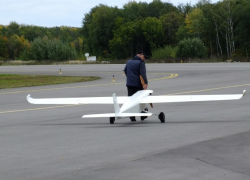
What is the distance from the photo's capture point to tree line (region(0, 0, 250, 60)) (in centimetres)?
8844

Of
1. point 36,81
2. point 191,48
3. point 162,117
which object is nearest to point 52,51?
point 191,48

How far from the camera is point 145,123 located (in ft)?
45.8

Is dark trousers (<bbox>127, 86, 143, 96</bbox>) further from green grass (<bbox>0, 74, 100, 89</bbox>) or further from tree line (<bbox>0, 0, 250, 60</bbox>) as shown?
tree line (<bbox>0, 0, 250, 60</bbox>)

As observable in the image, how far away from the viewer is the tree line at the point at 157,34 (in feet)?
290

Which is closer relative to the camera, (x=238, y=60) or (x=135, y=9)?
(x=238, y=60)

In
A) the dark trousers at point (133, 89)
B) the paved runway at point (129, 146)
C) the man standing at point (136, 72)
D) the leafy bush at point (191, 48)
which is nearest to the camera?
the paved runway at point (129, 146)

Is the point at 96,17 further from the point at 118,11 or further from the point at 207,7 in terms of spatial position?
the point at 207,7

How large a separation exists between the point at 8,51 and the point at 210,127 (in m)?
138

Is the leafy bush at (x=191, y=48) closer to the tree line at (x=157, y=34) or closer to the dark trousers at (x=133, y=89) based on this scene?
the tree line at (x=157, y=34)

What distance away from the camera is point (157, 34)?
115 m

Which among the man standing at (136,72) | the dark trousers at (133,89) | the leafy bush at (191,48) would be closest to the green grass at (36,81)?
the dark trousers at (133,89)

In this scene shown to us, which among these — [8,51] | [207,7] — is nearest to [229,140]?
[207,7]

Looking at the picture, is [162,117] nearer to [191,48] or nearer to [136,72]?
[136,72]

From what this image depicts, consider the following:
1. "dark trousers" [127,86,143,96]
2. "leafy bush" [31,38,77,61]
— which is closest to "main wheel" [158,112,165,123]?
"dark trousers" [127,86,143,96]
